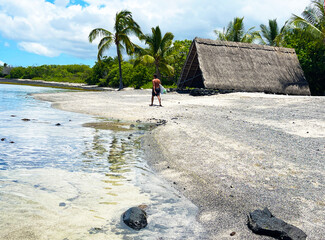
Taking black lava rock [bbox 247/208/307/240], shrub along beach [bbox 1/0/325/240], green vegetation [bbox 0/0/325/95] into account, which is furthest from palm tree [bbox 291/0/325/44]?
black lava rock [bbox 247/208/307/240]

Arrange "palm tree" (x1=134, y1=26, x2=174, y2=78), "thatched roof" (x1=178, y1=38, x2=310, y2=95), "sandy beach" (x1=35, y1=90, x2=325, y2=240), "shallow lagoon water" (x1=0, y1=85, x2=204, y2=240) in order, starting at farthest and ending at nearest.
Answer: "palm tree" (x1=134, y1=26, x2=174, y2=78)
"thatched roof" (x1=178, y1=38, x2=310, y2=95)
"sandy beach" (x1=35, y1=90, x2=325, y2=240)
"shallow lagoon water" (x1=0, y1=85, x2=204, y2=240)

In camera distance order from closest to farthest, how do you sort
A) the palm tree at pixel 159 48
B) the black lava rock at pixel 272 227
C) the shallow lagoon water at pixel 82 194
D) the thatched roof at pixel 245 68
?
the black lava rock at pixel 272 227 → the shallow lagoon water at pixel 82 194 → the thatched roof at pixel 245 68 → the palm tree at pixel 159 48

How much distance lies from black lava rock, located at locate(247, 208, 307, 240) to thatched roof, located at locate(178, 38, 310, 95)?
16.2 metres

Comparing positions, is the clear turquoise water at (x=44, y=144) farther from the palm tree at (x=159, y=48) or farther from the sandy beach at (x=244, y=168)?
the palm tree at (x=159, y=48)

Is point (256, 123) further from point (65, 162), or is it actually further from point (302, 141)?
point (65, 162)

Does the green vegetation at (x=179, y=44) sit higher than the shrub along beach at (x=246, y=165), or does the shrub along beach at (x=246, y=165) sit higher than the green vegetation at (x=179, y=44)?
the green vegetation at (x=179, y=44)

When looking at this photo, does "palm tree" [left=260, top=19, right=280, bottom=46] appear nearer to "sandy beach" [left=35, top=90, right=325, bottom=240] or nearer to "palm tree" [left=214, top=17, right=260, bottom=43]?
"palm tree" [left=214, top=17, right=260, bottom=43]

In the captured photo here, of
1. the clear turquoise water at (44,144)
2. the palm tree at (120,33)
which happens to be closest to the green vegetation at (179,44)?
the palm tree at (120,33)

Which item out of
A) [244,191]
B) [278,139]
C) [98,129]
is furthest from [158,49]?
[244,191]

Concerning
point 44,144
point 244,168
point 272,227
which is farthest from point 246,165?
point 44,144

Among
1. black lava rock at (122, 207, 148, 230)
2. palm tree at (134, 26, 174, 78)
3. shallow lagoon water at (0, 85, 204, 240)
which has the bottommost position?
shallow lagoon water at (0, 85, 204, 240)

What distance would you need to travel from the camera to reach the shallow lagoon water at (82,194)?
2783 mm

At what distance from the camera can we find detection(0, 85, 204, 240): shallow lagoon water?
2783 mm

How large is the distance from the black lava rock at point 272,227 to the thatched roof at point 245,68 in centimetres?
1621
